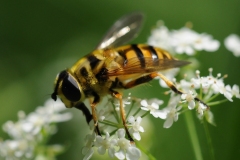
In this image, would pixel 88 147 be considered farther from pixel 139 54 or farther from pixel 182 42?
pixel 182 42

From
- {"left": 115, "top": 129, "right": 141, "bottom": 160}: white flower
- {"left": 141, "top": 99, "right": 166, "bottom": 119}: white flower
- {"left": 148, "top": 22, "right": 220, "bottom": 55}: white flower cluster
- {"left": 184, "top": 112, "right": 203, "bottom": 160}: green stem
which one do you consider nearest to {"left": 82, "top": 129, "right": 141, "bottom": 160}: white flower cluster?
{"left": 115, "top": 129, "right": 141, "bottom": 160}: white flower

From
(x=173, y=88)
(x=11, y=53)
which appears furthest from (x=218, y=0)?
(x=173, y=88)

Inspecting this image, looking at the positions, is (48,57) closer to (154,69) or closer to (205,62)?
(205,62)

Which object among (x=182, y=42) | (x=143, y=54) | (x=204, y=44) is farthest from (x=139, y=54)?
(x=204, y=44)

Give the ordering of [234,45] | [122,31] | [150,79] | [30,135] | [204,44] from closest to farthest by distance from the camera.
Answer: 1. [150,79]
2. [30,135]
3. [122,31]
4. [204,44]
5. [234,45]

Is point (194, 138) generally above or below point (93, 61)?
below

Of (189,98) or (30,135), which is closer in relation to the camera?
(189,98)

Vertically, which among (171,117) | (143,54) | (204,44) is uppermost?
(143,54)
